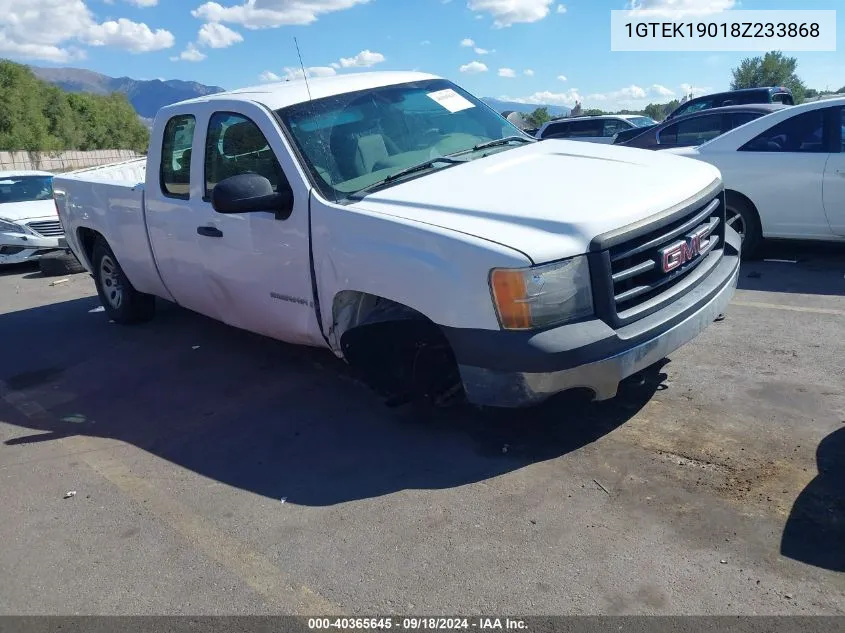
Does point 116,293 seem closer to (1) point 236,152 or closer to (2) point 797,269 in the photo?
(1) point 236,152

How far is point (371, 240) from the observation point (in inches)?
150

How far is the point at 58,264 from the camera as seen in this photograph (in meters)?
10.6

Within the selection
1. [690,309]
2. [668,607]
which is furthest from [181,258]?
[668,607]

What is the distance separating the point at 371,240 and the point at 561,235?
99cm

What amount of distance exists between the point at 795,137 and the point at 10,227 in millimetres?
10478

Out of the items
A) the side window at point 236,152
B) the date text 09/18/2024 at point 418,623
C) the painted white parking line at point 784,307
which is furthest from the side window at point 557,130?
the date text 09/18/2024 at point 418,623

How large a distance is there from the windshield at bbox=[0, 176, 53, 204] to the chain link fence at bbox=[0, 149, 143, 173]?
18.8m

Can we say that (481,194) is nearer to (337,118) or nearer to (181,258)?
(337,118)

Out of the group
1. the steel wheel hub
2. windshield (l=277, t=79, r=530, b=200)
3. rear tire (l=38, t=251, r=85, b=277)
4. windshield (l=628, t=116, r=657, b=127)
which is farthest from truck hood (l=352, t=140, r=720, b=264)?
windshield (l=628, t=116, r=657, b=127)

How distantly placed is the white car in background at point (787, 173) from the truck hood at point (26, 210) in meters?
9.48

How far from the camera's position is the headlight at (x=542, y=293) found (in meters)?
3.29

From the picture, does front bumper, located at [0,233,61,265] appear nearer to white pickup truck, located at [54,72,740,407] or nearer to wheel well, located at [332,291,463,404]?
white pickup truck, located at [54,72,740,407]

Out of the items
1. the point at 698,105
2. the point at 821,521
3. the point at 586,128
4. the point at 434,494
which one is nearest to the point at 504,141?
the point at 434,494

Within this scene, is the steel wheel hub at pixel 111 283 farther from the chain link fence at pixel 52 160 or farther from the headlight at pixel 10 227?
the chain link fence at pixel 52 160
